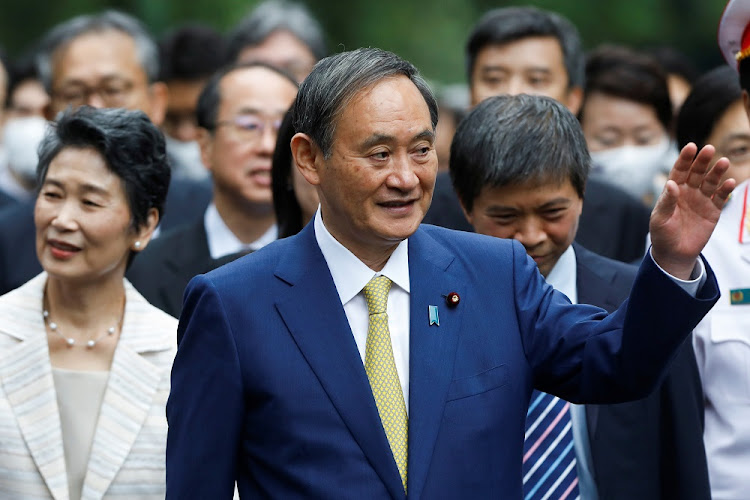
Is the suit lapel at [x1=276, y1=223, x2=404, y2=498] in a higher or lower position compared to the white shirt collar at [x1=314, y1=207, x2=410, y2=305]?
lower

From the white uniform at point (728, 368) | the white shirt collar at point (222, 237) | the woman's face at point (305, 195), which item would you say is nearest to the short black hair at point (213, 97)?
the white shirt collar at point (222, 237)

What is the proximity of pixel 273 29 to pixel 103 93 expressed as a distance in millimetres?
1512

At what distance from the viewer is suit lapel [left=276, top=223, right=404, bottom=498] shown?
10.8 ft

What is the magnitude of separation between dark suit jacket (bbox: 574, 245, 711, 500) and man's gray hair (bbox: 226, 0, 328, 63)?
4.17m

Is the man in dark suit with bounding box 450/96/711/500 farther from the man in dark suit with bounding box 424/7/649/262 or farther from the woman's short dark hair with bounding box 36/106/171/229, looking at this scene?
the man in dark suit with bounding box 424/7/649/262

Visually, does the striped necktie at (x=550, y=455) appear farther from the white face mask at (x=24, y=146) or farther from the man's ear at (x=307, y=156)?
the white face mask at (x=24, y=146)

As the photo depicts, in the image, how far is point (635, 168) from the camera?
659 centimetres

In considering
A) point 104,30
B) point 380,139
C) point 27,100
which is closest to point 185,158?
point 104,30

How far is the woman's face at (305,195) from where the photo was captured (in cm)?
484

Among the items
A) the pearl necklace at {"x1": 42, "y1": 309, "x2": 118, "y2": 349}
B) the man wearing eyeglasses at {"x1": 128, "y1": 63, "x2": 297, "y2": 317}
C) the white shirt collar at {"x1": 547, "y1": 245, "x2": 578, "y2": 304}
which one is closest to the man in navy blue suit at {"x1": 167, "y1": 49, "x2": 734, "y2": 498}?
the white shirt collar at {"x1": 547, "y1": 245, "x2": 578, "y2": 304}

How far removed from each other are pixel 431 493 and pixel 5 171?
21.2 ft

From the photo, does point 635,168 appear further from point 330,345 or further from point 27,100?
point 27,100

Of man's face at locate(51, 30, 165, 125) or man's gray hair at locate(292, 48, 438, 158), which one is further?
man's face at locate(51, 30, 165, 125)

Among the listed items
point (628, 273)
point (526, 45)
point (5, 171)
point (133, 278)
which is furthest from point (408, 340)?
point (5, 171)
